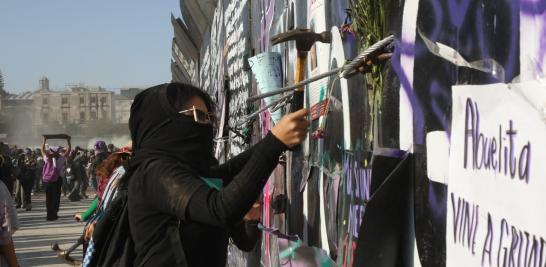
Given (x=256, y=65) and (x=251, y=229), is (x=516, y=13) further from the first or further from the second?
(x=256, y=65)

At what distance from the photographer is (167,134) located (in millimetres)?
2607

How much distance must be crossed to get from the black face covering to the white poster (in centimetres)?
118

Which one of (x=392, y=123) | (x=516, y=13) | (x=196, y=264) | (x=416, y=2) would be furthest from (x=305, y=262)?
(x=516, y=13)

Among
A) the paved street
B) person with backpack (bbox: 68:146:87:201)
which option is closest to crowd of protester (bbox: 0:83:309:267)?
the paved street

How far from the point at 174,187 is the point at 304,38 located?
0.97 m

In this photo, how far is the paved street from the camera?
462 inches

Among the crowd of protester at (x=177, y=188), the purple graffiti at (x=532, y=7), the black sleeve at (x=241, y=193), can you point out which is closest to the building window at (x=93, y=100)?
the crowd of protester at (x=177, y=188)

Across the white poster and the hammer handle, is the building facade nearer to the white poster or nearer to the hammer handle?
the hammer handle

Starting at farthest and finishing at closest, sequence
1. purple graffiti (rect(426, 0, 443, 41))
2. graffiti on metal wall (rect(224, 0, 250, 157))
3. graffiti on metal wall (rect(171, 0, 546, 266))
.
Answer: graffiti on metal wall (rect(224, 0, 250, 157)) → purple graffiti (rect(426, 0, 443, 41)) → graffiti on metal wall (rect(171, 0, 546, 266))

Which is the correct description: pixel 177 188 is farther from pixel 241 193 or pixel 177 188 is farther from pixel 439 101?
pixel 439 101

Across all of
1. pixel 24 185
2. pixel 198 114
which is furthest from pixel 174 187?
pixel 24 185

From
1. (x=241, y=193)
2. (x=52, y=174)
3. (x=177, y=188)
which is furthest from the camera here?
(x=52, y=174)

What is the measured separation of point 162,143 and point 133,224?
0.34 meters

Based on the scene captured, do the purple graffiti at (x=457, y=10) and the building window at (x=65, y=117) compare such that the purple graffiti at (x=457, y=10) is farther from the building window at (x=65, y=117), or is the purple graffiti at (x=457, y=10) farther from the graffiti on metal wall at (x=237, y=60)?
the building window at (x=65, y=117)
